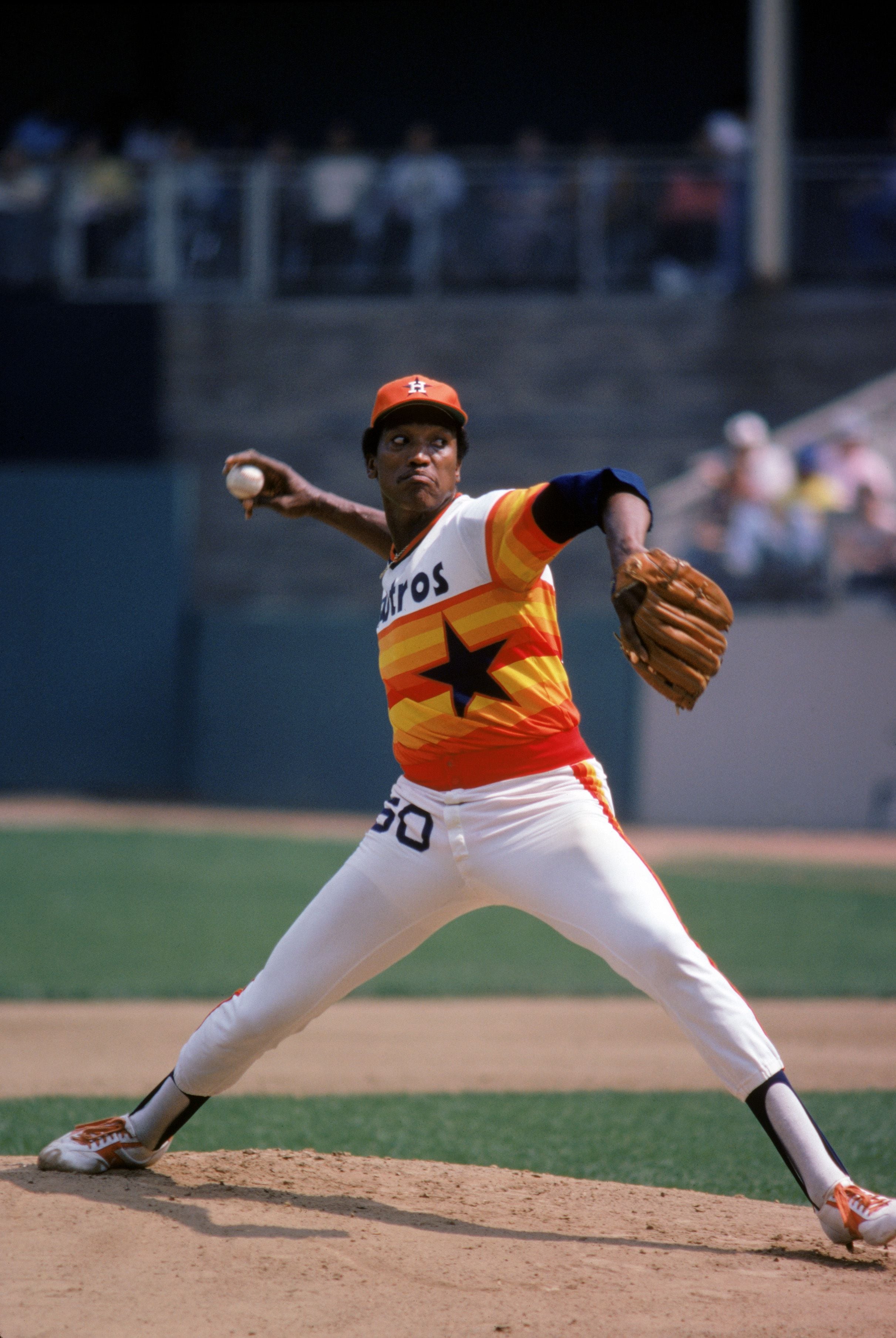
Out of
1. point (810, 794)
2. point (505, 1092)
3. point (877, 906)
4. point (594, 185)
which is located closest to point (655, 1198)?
point (505, 1092)

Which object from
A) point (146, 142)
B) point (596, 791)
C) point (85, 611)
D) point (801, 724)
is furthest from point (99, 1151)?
point (146, 142)

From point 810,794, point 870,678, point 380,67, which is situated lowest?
point 810,794

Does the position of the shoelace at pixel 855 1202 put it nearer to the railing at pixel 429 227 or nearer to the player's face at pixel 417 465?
the player's face at pixel 417 465

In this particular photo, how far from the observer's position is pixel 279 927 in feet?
30.7

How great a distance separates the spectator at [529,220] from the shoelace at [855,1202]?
506 inches

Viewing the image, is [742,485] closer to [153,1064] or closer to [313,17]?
[153,1064]

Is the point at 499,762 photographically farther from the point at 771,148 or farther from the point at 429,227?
the point at 771,148

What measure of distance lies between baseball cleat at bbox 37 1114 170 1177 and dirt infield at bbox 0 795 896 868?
27.0 ft

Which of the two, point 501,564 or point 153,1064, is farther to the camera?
point 153,1064

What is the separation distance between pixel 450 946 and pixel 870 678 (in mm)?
6192

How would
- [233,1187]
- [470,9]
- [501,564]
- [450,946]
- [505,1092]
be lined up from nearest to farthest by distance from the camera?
[501,564] → [233,1187] → [505,1092] → [450,946] → [470,9]

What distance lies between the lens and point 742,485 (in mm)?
13617

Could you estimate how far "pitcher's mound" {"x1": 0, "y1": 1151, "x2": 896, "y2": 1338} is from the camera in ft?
10.6

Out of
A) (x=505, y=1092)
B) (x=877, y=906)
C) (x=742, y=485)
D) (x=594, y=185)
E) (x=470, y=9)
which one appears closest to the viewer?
(x=505, y=1092)
